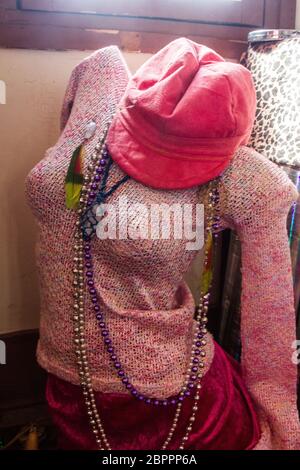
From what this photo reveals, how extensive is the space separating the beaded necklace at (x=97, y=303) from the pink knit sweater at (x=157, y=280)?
0.01m

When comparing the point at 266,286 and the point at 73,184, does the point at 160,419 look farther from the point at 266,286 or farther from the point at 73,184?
the point at 73,184

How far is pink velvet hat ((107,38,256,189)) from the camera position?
66 cm

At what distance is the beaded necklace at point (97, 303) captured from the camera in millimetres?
753

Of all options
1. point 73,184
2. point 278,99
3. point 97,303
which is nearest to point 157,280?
point 97,303

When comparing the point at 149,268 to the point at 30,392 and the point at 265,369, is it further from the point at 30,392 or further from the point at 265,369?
the point at 30,392

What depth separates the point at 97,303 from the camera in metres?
0.78

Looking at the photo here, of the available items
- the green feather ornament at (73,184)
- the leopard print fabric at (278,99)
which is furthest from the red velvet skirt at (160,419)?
the leopard print fabric at (278,99)

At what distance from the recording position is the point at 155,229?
29.0 inches

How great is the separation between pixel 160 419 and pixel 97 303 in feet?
0.87

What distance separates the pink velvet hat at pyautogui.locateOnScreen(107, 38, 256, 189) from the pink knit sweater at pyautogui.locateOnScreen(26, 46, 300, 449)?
1.8 inches

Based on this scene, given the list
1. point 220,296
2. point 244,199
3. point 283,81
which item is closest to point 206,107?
point 244,199

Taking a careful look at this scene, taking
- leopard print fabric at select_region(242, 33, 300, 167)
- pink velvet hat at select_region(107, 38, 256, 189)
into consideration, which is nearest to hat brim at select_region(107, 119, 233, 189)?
pink velvet hat at select_region(107, 38, 256, 189)

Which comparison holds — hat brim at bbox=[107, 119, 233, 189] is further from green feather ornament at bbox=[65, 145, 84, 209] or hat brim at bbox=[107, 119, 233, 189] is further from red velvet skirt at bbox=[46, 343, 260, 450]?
red velvet skirt at bbox=[46, 343, 260, 450]

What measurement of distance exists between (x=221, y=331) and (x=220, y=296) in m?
0.12
